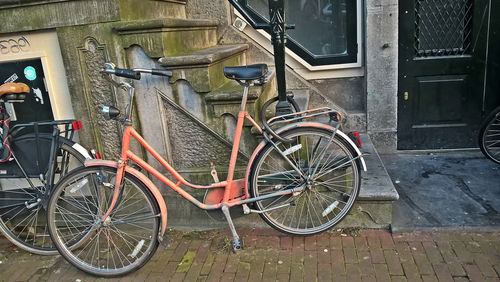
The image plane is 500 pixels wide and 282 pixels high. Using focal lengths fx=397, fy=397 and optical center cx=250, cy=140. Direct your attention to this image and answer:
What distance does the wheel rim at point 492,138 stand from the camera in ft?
14.3

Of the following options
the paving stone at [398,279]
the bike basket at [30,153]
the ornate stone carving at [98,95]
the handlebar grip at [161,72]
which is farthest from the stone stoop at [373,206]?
the bike basket at [30,153]

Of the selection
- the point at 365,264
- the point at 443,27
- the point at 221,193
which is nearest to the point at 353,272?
the point at 365,264

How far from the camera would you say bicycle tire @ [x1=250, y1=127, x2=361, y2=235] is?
10.5 ft

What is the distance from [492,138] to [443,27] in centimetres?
142

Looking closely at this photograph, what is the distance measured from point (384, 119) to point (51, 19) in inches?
149

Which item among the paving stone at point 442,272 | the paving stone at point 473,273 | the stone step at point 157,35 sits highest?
the stone step at point 157,35

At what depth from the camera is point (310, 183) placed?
3229 millimetres

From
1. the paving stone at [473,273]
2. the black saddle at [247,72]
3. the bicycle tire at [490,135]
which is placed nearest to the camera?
the paving stone at [473,273]

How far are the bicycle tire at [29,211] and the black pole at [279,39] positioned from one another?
180 cm

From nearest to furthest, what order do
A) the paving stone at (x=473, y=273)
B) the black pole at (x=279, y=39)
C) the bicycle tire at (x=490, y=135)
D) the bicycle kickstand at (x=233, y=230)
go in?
1. the paving stone at (x=473, y=273)
2. the black pole at (x=279, y=39)
3. the bicycle kickstand at (x=233, y=230)
4. the bicycle tire at (x=490, y=135)

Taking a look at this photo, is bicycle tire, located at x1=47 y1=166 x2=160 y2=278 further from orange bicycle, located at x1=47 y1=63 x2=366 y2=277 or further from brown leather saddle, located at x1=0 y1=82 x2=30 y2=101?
brown leather saddle, located at x1=0 y1=82 x2=30 y2=101

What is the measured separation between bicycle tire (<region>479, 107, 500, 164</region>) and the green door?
394 millimetres

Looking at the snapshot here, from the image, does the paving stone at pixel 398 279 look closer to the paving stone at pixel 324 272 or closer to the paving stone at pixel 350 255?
the paving stone at pixel 350 255

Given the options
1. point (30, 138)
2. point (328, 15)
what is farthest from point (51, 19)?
point (328, 15)
